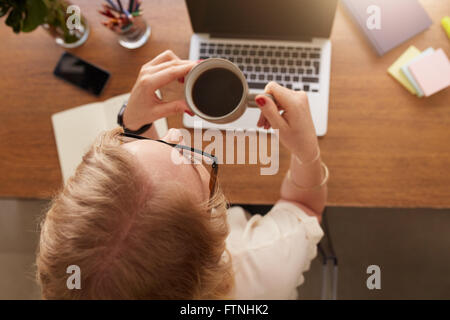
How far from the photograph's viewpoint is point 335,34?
Result: 99cm

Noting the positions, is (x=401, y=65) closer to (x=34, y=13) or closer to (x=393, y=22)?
(x=393, y=22)

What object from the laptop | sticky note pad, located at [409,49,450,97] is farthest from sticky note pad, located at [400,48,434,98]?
the laptop

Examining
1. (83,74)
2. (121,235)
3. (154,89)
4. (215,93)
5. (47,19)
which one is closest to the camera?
(121,235)

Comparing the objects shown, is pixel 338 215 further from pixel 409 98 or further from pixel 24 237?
pixel 24 237

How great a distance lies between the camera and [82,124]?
1.02 meters

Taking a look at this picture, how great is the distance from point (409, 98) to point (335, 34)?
276 millimetres

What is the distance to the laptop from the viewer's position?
2.98ft

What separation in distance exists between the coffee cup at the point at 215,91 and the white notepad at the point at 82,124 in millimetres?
394

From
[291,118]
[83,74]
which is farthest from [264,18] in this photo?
[83,74]

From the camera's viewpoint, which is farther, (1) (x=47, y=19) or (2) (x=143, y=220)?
(1) (x=47, y=19)

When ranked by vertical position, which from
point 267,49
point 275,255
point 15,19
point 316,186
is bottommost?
point 275,255

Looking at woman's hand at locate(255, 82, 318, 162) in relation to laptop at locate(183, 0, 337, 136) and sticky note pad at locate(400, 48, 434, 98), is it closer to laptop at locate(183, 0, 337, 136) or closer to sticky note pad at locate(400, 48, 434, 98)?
laptop at locate(183, 0, 337, 136)

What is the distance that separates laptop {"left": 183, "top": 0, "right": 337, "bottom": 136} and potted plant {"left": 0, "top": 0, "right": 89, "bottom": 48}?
35 cm

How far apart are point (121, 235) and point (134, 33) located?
66cm
